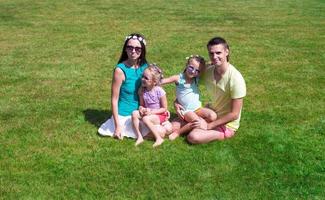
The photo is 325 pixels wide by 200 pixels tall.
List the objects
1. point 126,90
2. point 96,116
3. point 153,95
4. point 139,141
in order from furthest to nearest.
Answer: point 96,116 < point 126,90 < point 153,95 < point 139,141

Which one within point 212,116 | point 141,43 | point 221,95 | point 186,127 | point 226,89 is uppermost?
point 141,43

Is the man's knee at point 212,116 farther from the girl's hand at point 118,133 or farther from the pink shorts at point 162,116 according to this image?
the girl's hand at point 118,133

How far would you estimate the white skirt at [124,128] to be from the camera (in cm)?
741

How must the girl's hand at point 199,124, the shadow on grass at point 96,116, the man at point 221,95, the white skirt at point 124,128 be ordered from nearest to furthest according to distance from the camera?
the man at point 221,95 < the girl's hand at point 199,124 < the white skirt at point 124,128 < the shadow on grass at point 96,116

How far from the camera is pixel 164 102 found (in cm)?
749

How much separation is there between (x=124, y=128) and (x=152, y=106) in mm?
483

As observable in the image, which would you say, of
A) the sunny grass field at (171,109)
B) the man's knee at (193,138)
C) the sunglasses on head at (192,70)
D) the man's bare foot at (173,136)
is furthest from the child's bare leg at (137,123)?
the sunglasses on head at (192,70)

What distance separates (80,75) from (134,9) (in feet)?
34.0

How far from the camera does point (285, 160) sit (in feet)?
22.2

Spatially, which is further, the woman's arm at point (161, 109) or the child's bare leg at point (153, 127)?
the woman's arm at point (161, 109)

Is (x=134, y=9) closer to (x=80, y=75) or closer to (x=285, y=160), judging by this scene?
(x=80, y=75)

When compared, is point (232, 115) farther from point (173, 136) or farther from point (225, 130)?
point (173, 136)

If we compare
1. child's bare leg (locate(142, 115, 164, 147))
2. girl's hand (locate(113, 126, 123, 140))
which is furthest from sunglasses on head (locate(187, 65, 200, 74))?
girl's hand (locate(113, 126, 123, 140))

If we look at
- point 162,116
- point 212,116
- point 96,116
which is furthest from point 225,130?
point 96,116
